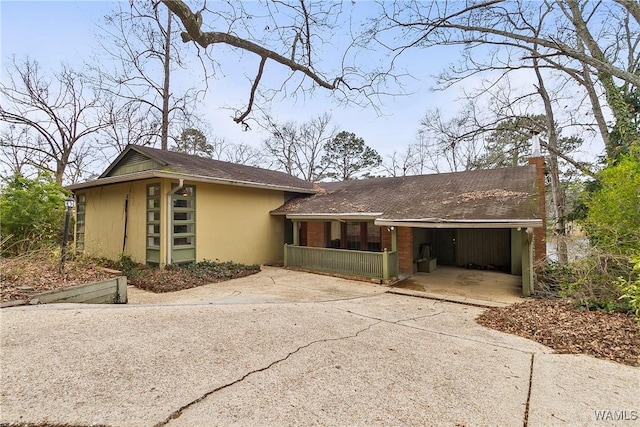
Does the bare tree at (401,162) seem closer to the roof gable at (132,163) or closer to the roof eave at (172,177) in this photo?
the roof eave at (172,177)

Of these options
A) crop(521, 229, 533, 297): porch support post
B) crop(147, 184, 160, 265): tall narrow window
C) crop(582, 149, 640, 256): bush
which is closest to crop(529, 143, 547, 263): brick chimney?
crop(521, 229, 533, 297): porch support post

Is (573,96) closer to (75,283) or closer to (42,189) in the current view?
(75,283)

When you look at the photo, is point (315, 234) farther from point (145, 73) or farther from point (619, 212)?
point (145, 73)

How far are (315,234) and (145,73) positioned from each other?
481 inches

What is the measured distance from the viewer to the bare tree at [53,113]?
17438 millimetres

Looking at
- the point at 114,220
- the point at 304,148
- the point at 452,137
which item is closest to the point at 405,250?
the point at 452,137

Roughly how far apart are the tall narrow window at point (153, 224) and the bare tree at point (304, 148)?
67.2 ft

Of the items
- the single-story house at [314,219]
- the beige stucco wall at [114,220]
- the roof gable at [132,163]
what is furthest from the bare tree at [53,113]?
the single-story house at [314,219]

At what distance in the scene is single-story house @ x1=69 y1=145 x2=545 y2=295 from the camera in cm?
923

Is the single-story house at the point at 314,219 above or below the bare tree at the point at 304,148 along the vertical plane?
below

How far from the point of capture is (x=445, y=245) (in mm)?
13375

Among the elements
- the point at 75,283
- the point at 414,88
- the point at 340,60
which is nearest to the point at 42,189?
the point at 75,283

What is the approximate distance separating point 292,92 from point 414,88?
324cm

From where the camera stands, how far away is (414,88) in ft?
26.0
